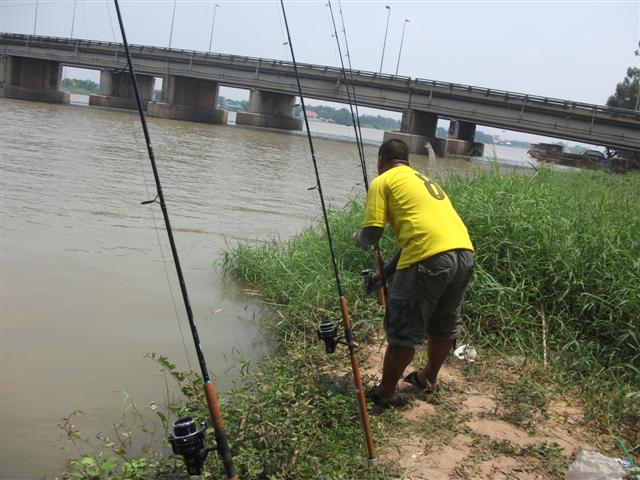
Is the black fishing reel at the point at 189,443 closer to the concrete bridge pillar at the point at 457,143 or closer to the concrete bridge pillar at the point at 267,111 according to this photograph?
the concrete bridge pillar at the point at 457,143

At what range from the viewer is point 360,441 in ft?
10.6

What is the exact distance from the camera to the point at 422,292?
339 centimetres

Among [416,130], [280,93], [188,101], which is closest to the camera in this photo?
[416,130]

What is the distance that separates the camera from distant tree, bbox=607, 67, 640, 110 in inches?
2298

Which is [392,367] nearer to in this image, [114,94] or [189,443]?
[189,443]

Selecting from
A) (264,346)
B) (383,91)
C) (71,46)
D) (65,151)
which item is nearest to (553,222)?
(264,346)

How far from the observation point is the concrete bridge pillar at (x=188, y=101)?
49000 mm

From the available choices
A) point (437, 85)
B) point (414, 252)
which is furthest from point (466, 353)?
point (437, 85)

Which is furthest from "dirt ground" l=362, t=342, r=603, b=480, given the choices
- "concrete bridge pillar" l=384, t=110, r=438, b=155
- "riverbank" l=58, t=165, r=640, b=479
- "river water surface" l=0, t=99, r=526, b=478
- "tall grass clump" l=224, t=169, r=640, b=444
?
"concrete bridge pillar" l=384, t=110, r=438, b=155

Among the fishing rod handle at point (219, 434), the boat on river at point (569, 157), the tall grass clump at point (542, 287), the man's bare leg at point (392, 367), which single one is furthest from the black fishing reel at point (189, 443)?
the boat on river at point (569, 157)

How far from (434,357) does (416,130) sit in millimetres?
41343

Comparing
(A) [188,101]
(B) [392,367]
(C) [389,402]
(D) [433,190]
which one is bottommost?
(C) [389,402]

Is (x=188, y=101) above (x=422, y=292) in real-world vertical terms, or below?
above

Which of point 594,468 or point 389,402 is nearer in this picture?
point 594,468
